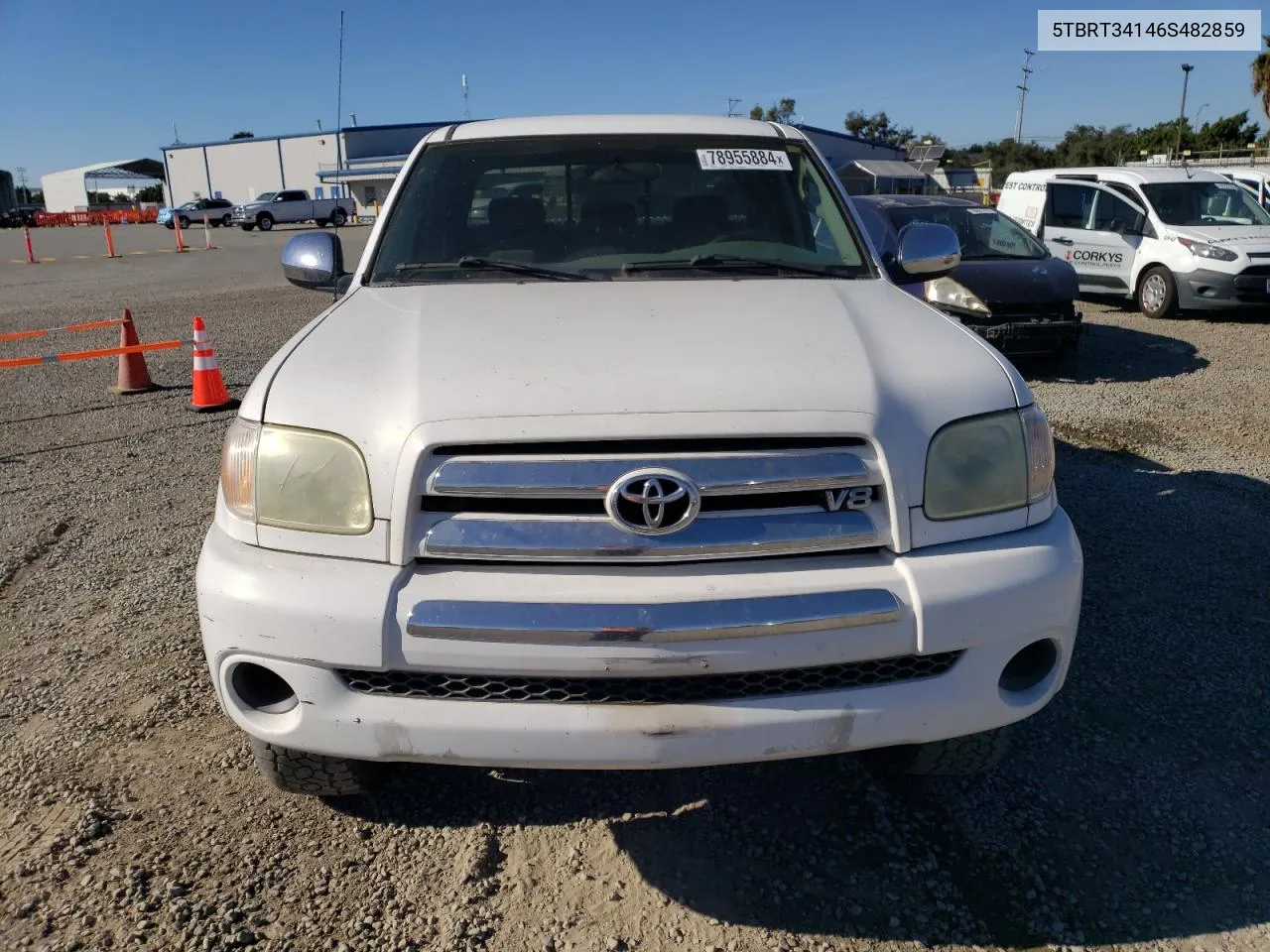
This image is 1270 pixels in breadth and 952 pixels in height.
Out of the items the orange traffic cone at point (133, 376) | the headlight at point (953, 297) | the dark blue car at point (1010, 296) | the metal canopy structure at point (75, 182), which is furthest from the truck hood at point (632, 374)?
the metal canopy structure at point (75, 182)

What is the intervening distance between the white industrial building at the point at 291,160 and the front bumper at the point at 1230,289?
142ft

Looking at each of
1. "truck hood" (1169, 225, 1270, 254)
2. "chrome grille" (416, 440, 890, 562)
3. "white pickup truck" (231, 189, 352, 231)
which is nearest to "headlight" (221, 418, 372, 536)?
"chrome grille" (416, 440, 890, 562)

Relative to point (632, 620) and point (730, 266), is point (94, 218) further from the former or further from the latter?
point (632, 620)

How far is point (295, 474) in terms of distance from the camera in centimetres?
220

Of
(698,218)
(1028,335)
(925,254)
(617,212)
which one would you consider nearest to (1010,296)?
(1028,335)

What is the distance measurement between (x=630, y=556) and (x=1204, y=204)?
12565 mm

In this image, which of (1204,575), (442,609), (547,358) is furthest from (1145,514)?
(442,609)

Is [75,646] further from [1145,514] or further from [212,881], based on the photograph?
[1145,514]

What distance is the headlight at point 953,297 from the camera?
27.8 ft

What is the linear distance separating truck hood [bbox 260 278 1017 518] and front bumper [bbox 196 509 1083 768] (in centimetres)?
24

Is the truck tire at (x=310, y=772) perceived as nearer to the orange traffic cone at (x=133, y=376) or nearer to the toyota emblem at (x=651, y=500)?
the toyota emblem at (x=651, y=500)

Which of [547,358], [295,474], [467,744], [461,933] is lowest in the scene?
[461,933]

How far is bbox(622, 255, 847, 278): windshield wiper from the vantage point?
3.21 meters

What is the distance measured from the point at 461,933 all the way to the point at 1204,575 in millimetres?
3558
